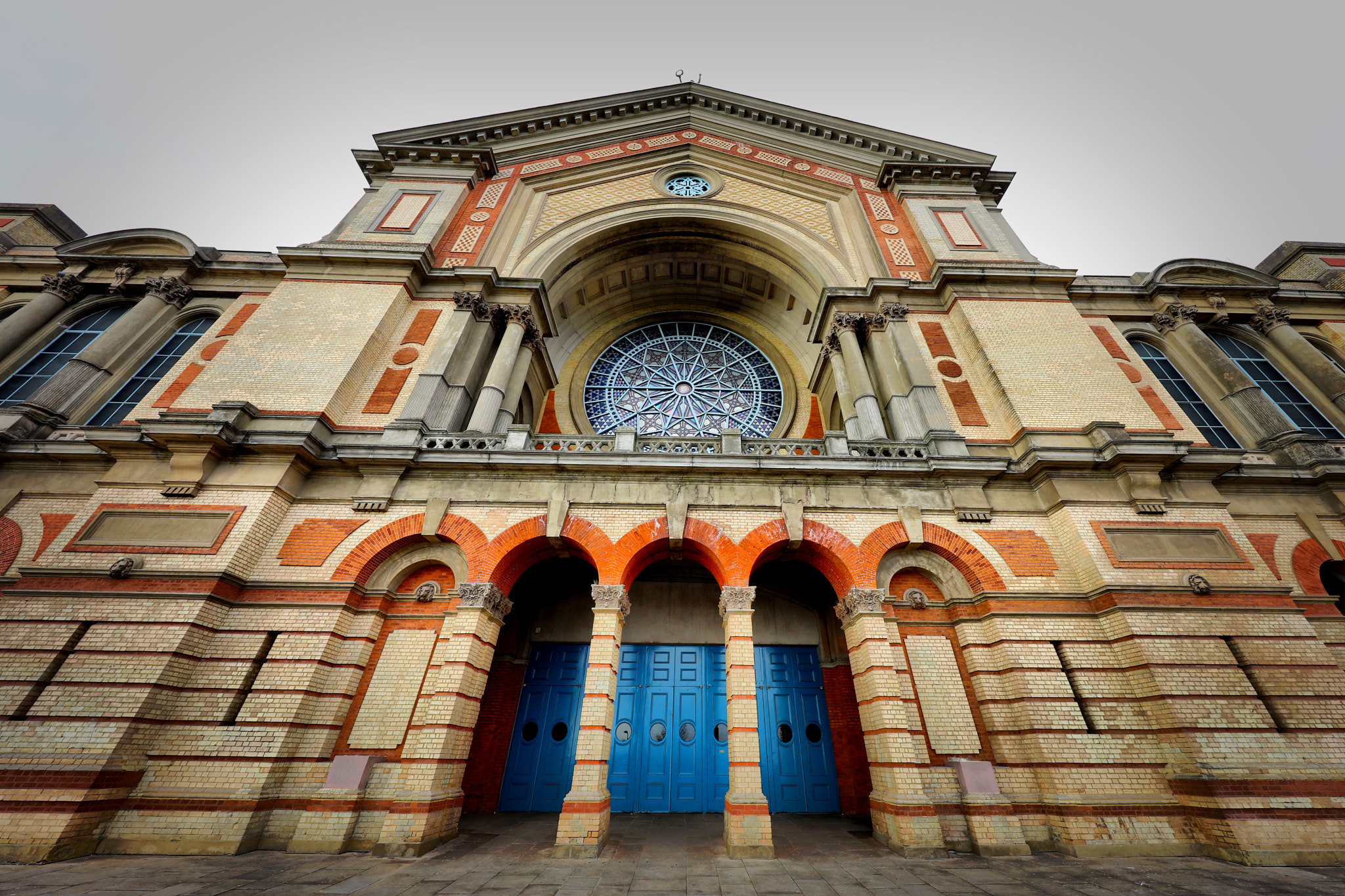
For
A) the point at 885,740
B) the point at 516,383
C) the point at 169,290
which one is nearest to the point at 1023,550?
the point at 885,740

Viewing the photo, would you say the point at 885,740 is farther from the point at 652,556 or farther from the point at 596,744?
the point at 652,556

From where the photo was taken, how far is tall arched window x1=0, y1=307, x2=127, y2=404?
42.2ft

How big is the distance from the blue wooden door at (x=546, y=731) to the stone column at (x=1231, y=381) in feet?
54.9

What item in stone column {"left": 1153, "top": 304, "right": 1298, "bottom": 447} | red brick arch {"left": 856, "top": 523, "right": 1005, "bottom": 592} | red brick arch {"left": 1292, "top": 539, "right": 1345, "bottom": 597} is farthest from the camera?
stone column {"left": 1153, "top": 304, "right": 1298, "bottom": 447}

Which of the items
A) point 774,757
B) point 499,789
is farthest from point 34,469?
point 774,757

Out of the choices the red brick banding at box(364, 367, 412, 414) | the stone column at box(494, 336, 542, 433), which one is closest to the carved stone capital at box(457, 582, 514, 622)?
the stone column at box(494, 336, 542, 433)

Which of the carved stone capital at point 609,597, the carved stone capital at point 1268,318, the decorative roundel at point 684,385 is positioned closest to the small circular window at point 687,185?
the decorative roundel at point 684,385

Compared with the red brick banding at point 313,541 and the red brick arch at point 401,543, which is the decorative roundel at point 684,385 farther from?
the red brick banding at point 313,541

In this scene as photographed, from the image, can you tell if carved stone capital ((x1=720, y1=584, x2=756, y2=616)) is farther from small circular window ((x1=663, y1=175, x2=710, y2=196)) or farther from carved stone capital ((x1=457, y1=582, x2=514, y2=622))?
small circular window ((x1=663, y1=175, x2=710, y2=196))

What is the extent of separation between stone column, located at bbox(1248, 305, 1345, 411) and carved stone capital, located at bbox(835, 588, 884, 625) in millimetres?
14408

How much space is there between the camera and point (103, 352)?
12.8 meters

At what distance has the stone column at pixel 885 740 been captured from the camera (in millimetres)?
7684

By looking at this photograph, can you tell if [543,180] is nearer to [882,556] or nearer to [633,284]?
[633,284]

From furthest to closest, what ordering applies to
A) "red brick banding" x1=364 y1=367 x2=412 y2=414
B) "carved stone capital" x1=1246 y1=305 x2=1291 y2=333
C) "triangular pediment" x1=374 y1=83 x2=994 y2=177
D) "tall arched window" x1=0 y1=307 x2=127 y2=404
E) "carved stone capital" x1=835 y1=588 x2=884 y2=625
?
1. "triangular pediment" x1=374 y1=83 x2=994 y2=177
2. "carved stone capital" x1=1246 y1=305 x2=1291 y2=333
3. "tall arched window" x1=0 y1=307 x2=127 y2=404
4. "red brick banding" x1=364 y1=367 x2=412 y2=414
5. "carved stone capital" x1=835 y1=588 x2=884 y2=625
